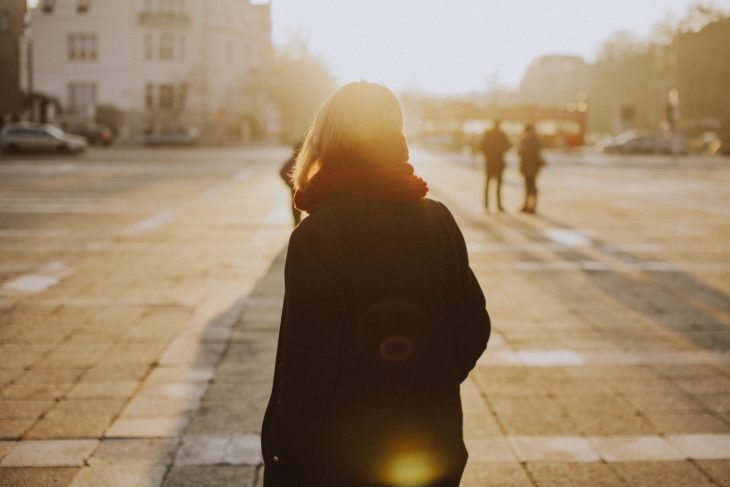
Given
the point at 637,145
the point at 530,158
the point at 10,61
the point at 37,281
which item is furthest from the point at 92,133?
the point at 10,61

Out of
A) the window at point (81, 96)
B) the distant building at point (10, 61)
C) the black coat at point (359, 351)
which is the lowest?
the black coat at point (359, 351)

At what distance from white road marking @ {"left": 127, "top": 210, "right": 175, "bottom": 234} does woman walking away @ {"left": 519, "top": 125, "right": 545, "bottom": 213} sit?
685cm

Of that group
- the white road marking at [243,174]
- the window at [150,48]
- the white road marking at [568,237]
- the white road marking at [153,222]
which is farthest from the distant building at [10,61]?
the window at [150,48]

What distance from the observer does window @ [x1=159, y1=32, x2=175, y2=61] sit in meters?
63.5

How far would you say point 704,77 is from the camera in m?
68.0

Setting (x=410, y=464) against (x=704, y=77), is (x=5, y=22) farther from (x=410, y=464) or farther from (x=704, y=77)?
(x=704, y=77)

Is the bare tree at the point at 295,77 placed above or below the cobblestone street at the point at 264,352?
above

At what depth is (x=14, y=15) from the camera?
16.3 ft

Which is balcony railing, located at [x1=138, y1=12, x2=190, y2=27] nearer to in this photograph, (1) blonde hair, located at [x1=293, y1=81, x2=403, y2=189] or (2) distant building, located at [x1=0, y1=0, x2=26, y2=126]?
(2) distant building, located at [x1=0, y1=0, x2=26, y2=126]

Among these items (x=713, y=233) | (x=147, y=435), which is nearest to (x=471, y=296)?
(x=147, y=435)

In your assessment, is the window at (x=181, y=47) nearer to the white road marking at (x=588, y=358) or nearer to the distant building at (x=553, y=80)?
the distant building at (x=553, y=80)

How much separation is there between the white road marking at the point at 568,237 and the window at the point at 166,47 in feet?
181

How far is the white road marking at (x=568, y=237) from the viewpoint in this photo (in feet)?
39.7

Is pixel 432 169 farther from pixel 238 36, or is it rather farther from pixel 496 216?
pixel 238 36
